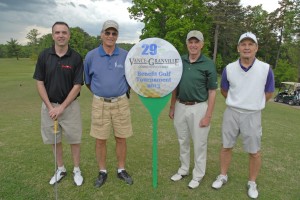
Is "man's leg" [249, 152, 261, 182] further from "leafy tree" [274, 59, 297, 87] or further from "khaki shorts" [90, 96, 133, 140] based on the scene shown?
"leafy tree" [274, 59, 297, 87]

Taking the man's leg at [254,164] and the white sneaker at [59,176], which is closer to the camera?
the man's leg at [254,164]

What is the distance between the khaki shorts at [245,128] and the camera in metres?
3.67

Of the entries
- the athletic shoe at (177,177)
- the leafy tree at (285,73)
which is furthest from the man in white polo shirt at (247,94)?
the leafy tree at (285,73)

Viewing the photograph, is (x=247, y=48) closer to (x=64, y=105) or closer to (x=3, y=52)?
(x=64, y=105)

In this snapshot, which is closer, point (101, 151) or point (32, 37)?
point (101, 151)

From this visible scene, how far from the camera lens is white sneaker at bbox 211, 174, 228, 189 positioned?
402 centimetres

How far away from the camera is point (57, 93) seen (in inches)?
149

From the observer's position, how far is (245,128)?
371 centimetres

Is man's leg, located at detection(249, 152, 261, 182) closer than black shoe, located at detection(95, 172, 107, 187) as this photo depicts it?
Yes

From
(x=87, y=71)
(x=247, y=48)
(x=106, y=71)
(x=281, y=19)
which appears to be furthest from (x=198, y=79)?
(x=281, y=19)

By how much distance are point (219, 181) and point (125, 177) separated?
1.35 meters

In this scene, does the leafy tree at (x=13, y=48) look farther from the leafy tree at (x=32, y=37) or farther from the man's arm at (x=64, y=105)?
the man's arm at (x=64, y=105)

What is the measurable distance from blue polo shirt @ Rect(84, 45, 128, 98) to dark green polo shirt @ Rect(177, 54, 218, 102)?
0.81 m

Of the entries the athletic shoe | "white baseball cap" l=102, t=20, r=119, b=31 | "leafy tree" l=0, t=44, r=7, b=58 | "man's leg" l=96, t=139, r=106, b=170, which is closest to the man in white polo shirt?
the athletic shoe
